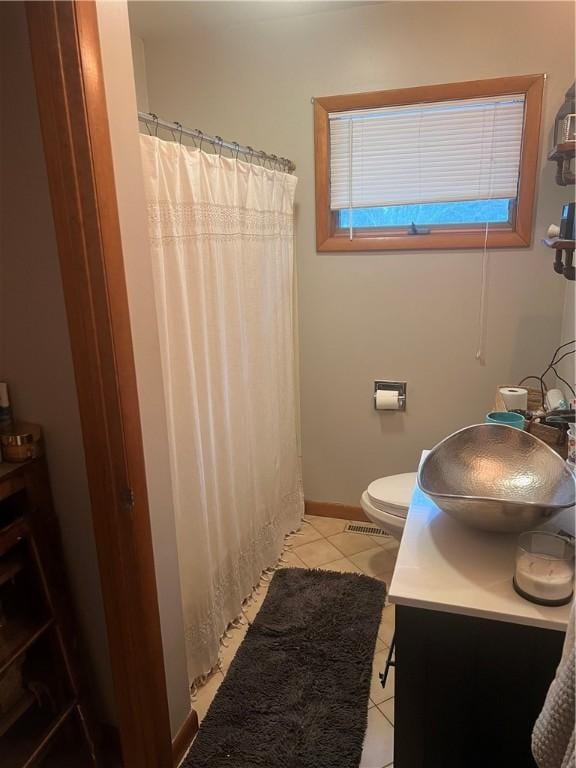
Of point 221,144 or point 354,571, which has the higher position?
point 221,144

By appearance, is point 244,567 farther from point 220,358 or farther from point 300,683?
point 220,358

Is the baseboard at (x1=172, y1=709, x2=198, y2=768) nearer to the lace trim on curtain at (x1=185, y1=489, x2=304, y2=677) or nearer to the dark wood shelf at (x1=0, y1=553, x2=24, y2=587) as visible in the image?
the lace trim on curtain at (x1=185, y1=489, x2=304, y2=677)

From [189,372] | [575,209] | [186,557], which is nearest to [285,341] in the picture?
[189,372]

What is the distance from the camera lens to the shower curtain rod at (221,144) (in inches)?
59.3

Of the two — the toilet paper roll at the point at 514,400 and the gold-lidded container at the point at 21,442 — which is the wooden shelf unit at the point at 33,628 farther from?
the toilet paper roll at the point at 514,400

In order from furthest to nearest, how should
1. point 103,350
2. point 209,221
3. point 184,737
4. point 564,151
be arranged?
1. point 564,151
2. point 209,221
3. point 184,737
4. point 103,350

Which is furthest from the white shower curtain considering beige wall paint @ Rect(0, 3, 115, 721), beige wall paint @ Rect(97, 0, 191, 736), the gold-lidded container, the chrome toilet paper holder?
the chrome toilet paper holder

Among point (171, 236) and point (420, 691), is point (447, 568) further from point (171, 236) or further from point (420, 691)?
point (171, 236)

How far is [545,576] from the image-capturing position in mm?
995

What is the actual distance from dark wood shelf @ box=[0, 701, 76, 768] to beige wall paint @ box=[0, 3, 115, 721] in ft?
0.73

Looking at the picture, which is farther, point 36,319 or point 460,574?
point 36,319

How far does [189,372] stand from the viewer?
5.61 ft

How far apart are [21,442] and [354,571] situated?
1.66 metres

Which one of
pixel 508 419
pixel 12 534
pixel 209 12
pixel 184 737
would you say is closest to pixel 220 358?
pixel 12 534
